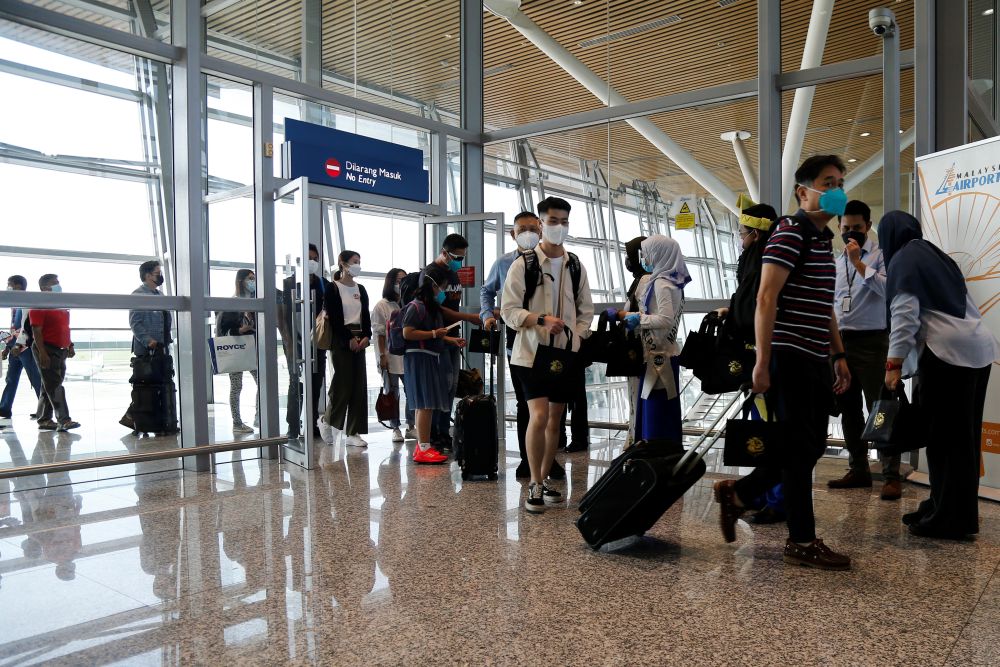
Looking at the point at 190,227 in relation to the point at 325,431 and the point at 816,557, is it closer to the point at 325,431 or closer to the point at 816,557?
the point at 325,431

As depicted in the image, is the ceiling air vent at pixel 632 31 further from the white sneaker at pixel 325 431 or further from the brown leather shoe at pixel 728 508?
the brown leather shoe at pixel 728 508

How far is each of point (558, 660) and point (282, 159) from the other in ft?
16.5

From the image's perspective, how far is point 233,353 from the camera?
5.96 meters

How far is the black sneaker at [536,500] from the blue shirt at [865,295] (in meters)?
2.16

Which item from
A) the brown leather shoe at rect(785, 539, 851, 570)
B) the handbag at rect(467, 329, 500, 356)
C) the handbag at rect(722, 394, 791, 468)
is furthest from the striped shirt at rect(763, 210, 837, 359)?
the handbag at rect(467, 329, 500, 356)

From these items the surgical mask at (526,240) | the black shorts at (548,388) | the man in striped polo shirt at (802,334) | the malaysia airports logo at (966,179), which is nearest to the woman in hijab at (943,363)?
the man in striped polo shirt at (802,334)

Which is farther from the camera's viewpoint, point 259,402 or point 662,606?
point 259,402

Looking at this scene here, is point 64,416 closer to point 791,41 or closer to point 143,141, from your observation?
point 143,141

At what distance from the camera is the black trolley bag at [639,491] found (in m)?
3.22

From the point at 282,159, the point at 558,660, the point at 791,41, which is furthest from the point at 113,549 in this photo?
the point at 791,41

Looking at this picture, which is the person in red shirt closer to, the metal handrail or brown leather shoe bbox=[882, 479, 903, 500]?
the metal handrail

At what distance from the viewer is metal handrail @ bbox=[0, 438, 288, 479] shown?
15.5ft

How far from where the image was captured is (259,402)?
20.2 ft

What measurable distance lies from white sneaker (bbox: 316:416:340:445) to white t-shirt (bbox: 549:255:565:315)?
3328 millimetres
